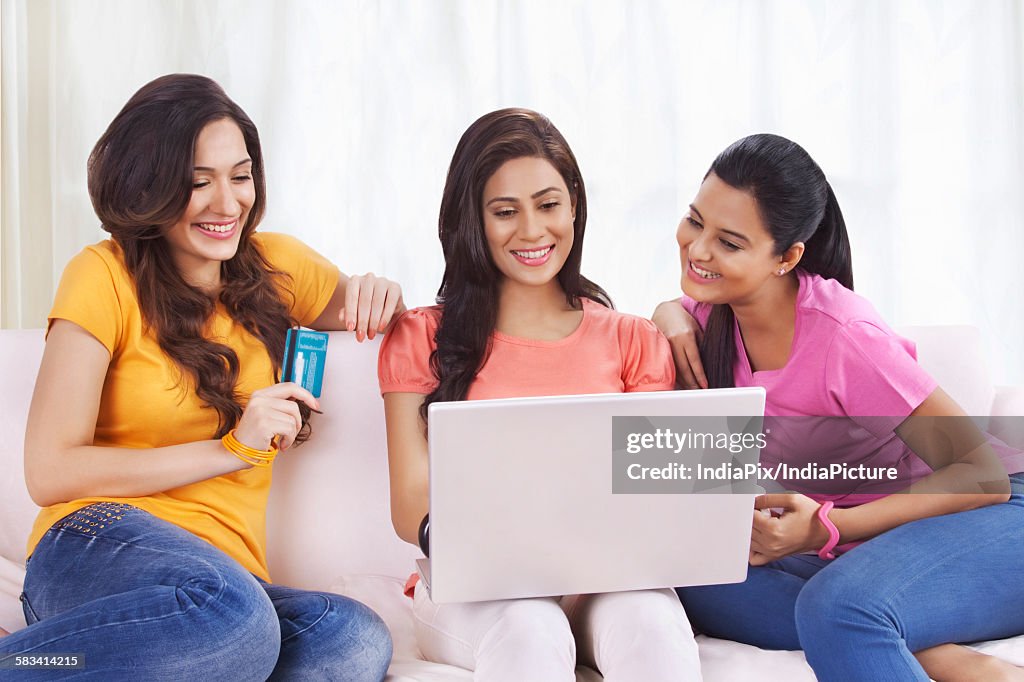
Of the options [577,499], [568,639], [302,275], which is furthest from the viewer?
[302,275]

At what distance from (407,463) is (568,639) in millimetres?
406

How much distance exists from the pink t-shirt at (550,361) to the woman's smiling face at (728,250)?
0.47 feet

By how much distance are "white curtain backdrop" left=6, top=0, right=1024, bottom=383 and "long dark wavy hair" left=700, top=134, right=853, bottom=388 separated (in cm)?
76

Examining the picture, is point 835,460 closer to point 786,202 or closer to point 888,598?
point 888,598

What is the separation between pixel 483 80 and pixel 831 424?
4.11 feet

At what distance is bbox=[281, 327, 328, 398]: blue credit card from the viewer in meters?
1.44

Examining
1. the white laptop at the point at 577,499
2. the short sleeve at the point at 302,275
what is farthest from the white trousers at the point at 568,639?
the short sleeve at the point at 302,275

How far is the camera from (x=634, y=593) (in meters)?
1.17

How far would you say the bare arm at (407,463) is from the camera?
4.64 ft

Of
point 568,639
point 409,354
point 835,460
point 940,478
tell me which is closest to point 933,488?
point 940,478

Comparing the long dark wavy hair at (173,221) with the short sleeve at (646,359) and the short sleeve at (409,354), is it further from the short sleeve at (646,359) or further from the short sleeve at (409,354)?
the short sleeve at (646,359)

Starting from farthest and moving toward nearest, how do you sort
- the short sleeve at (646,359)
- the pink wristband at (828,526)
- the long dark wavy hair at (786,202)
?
the short sleeve at (646,359), the long dark wavy hair at (786,202), the pink wristband at (828,526)

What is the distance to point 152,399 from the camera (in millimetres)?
1393

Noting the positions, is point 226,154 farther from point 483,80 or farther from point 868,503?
point 868,503
